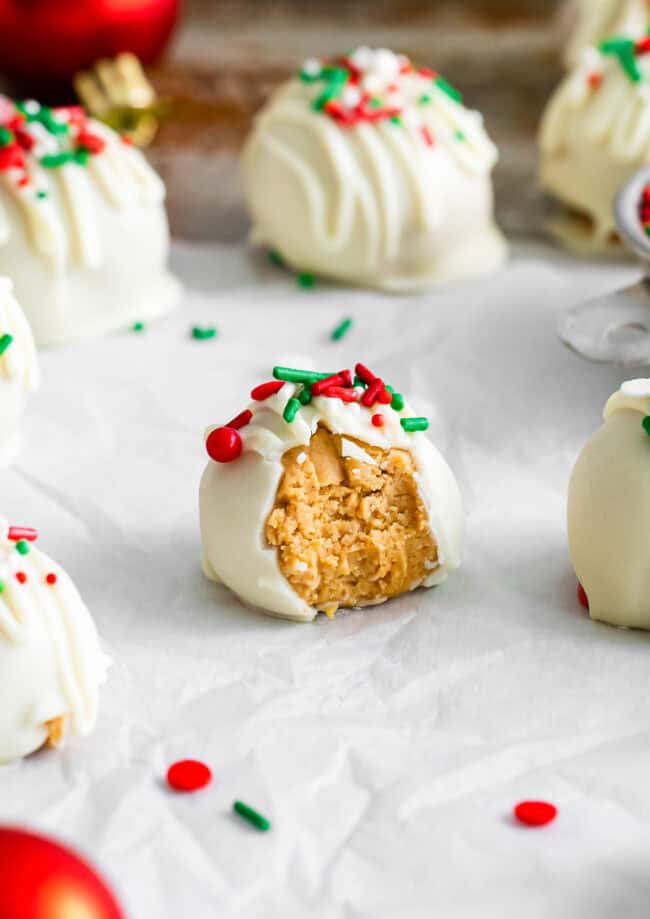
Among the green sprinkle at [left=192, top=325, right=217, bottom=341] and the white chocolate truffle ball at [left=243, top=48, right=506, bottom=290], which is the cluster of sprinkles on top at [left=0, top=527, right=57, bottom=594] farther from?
the white chocolate truffle ball at [left=243, top=48, right=506, bottom=290]

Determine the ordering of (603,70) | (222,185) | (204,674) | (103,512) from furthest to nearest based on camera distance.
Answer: (222,185) < (603,70) < (103,512) < (204,674)

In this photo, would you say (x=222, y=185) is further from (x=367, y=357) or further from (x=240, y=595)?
(x=240, y=595)

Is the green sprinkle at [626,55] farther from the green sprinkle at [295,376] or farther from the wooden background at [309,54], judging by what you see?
the green sprinkle at [295,376]

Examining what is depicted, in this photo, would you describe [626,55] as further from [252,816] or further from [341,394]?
[252,816]

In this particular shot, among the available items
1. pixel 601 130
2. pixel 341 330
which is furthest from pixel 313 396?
pixel 601 130

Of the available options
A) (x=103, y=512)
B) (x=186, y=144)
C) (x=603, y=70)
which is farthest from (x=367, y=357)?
(x=186, y=144)

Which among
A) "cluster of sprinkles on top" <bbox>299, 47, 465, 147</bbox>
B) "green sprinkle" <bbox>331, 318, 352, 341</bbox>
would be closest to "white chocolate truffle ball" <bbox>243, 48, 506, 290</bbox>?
"cluster of sprinkles on top" <bbox>299, 47, 465, 147</bbox>

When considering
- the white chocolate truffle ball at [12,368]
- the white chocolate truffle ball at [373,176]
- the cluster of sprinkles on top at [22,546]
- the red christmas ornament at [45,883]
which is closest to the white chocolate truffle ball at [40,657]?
the cluster of sprinkles on top at [22,546]
